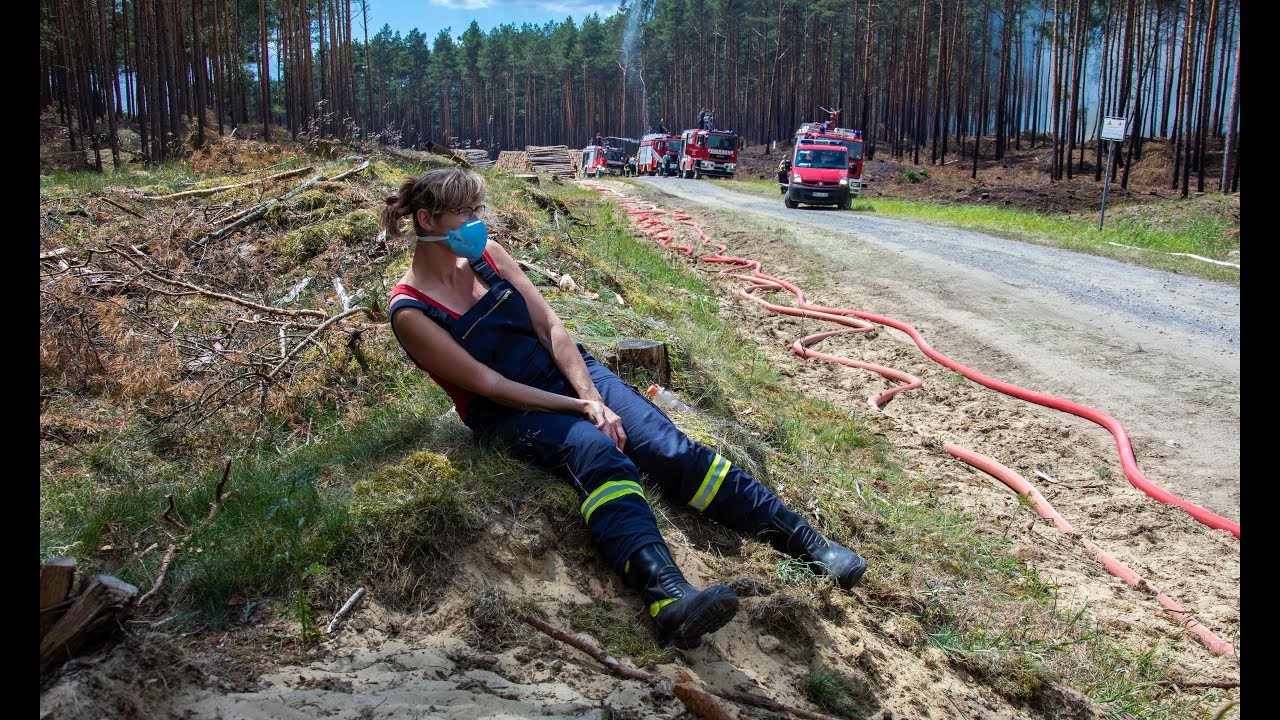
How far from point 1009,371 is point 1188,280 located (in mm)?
5387

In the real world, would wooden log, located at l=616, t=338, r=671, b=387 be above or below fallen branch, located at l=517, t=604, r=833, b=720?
above

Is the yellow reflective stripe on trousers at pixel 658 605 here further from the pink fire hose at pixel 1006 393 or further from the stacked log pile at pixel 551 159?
the stacked log pile at pixel 551 159

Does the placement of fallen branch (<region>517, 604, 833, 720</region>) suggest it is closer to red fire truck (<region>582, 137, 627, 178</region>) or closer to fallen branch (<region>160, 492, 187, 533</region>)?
fallen branch (<region>160, 492, 187, 533</region>)

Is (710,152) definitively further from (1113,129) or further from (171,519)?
(171,519)

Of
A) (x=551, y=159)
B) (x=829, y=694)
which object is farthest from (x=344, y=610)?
(x=551, y=159)

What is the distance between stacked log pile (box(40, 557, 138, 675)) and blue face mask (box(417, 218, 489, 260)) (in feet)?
6.13

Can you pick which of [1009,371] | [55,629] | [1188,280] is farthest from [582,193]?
[55,629]

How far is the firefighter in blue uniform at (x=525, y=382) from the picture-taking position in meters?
3.67

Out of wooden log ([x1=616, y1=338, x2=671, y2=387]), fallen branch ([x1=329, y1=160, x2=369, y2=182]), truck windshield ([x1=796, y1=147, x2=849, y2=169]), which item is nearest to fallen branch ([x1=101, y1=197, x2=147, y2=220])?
fallen branch ([x1=329, y1=160, x2=369, y2=182])

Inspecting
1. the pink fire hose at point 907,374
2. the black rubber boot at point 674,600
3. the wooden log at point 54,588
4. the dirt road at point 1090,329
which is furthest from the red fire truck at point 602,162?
the wooden log at point 54,588

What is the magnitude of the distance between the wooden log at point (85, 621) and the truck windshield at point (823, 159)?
22.8 meters

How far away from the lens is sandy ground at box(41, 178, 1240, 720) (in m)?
2.60

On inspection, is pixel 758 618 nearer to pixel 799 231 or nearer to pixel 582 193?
pixel 799 231

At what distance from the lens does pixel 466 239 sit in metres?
3.82
